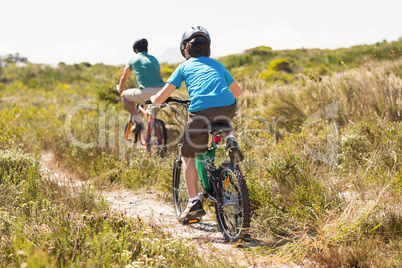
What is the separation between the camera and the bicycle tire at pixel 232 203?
3264 millimetres

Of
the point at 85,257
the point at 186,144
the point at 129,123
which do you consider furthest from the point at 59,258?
the point at 129,123

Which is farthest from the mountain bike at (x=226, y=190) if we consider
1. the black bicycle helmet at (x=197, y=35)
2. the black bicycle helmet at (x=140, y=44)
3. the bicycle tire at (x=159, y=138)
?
the black bicycle helmet at (x=140, y=44)

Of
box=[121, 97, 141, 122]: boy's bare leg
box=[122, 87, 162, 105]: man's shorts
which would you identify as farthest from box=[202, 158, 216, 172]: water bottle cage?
box=[121, 97, 141, 122]: boy's bare leg

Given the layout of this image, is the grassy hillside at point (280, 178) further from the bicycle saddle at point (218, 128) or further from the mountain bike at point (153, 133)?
the bicycle saddle at point (218, 128)

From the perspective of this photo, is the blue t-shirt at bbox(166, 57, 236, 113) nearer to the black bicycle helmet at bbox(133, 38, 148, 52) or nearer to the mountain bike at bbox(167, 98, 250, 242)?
the mountain bike at bbox(167, 98, 250, 242)

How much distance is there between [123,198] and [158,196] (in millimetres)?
502

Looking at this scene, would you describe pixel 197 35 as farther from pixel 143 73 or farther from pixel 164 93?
pixel 143 73

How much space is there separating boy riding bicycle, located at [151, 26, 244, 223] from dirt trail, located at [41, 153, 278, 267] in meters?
0.30

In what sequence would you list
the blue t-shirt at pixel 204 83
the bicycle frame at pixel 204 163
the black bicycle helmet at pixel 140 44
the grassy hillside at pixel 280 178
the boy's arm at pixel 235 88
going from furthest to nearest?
the black bicycle helmet at pixel 140 44 → the boy's arm at pixel 235 88 → the bicycle frame at pixel 204 163 → the blue t-shirt at pixel 204 83 → the grassy hillside at pixel 280 178

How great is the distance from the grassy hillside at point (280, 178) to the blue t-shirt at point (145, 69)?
4.03 feet

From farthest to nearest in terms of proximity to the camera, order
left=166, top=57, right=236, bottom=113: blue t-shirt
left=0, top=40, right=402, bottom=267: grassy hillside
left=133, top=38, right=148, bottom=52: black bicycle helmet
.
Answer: left=133, top=38, right=148, bottom=52: black bicycle helmet, left=166, top=57, right=236, bottom=113: blue t-shirt, left=0, top=40, right=402, bottom=267: grassy hillside

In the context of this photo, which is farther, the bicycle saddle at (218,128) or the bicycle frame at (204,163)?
the bicycle frame at (204,163)

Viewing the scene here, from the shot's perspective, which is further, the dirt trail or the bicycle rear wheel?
the bicycle rear wheel

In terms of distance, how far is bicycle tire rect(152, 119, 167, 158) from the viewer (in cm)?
686
